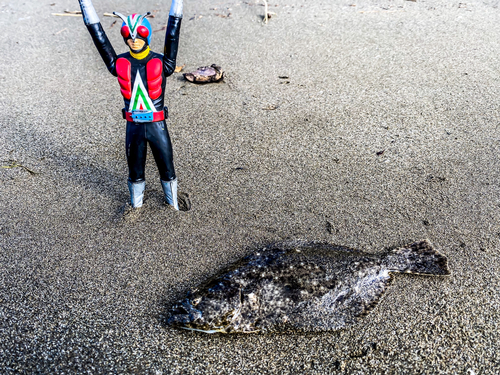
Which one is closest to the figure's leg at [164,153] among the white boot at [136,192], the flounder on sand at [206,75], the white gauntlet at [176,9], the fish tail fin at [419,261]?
the white boot at [136,192]

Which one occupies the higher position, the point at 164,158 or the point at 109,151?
the point at 164,158

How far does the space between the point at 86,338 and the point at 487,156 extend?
12.9ft

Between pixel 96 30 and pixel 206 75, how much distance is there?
8.47ft

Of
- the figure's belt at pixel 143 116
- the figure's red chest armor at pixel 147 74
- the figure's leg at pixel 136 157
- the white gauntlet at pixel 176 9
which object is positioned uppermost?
the white gauntlet at pixel 176 9

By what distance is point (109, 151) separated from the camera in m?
4.43

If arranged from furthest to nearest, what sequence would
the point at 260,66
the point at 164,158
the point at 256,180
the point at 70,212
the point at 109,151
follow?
the point at 260,66
the point at 109,151
the point at 256,180
the point at 70,212
the point at 164,158

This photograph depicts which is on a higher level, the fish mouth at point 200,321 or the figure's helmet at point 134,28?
the figure's helmet at point 134,28

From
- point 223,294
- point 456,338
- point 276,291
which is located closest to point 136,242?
point 223,294

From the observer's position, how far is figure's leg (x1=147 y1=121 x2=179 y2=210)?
124 inches

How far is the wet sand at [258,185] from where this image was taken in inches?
101

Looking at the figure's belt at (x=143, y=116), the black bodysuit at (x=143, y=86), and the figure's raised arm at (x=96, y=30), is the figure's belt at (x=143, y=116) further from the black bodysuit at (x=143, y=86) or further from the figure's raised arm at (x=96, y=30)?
the figure's raised arm at (x=96, y=30)

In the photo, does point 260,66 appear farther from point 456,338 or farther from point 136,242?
point 456,338

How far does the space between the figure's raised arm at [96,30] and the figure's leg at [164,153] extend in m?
0.53

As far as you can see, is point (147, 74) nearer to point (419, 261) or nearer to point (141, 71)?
point (141, 71)
